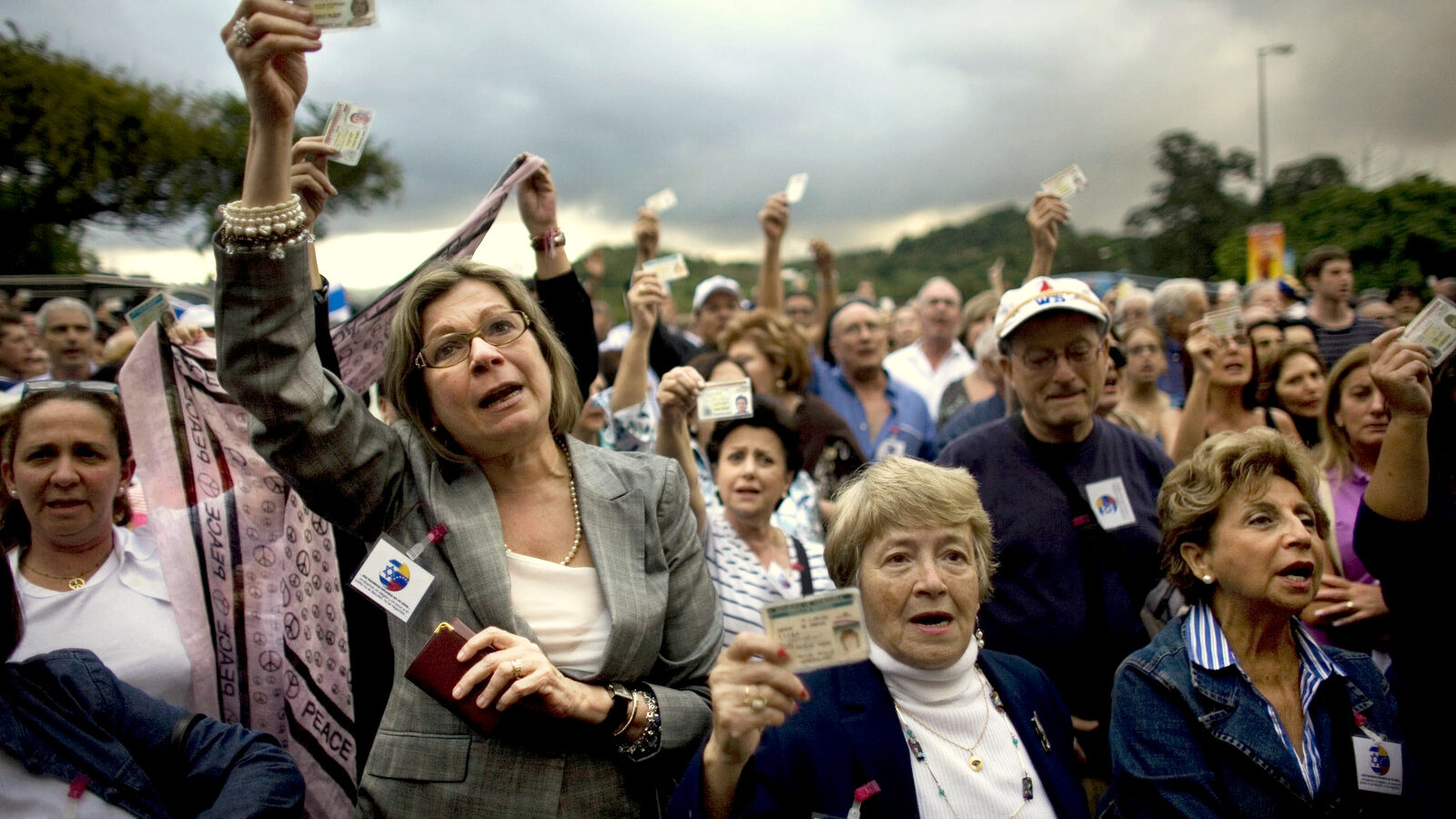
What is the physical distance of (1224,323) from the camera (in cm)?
397

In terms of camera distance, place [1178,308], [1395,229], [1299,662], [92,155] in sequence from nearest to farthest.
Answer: [1299,662]
[1178,308]
[1395,229]
[92,155]

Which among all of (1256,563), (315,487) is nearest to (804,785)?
(315,487)

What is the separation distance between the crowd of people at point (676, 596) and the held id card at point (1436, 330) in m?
0.04

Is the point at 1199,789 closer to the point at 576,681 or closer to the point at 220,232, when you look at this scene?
the point at 576,681

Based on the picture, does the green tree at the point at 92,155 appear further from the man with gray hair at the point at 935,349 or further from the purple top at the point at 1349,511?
the purple top at the point at 1349,511

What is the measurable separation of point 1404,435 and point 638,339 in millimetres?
2628

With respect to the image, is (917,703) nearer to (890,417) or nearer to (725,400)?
(725,400)

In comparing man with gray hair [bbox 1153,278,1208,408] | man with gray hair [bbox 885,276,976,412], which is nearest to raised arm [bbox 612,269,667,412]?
man with gray hair [bbox 885,276,976,412]

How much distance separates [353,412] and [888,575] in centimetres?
127

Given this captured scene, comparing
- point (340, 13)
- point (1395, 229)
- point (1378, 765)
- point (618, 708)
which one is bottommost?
point (1378, 765)

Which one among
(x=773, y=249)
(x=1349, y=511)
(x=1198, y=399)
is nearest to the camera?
(x=1349, y=511)

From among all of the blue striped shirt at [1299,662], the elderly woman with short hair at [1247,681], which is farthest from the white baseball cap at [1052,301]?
the blue striped shirt at [1299,662]

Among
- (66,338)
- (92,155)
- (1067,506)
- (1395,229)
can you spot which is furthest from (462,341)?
(92,155)

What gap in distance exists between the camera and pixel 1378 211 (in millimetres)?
9828
